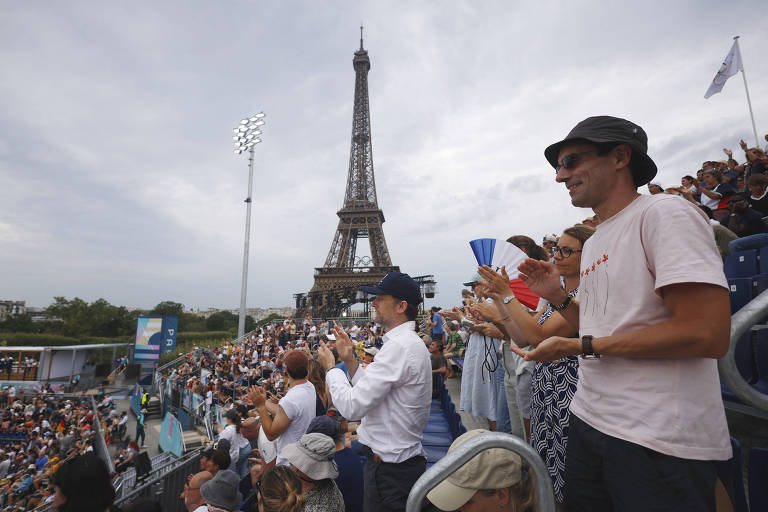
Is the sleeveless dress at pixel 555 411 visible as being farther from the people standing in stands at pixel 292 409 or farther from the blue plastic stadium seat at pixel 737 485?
the people standing in stands at pixel 292 409

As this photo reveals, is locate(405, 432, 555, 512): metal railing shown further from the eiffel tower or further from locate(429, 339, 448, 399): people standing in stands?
the eiffel tower

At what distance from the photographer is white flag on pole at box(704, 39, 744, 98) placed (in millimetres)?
10508

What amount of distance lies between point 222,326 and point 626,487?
7511 centimetres

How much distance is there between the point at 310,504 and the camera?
86.6 inches

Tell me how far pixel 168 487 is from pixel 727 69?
1658 centimetres

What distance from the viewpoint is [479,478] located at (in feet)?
4.42

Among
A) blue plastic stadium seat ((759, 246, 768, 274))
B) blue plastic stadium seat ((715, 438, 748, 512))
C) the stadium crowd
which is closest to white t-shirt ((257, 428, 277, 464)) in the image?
the stadium crowd

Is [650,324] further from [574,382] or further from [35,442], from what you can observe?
[35,442]

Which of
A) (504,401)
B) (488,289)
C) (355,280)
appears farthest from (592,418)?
(355,280)

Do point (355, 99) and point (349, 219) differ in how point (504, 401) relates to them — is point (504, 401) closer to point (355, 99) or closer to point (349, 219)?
point (349, 219)

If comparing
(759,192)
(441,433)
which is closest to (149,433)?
(441,433)

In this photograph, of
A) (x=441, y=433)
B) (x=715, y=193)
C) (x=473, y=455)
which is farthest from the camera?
(x=715, y=193)

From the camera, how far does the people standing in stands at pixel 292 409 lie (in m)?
3.06

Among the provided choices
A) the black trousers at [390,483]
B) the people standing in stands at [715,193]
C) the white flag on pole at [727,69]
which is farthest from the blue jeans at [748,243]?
the white flag on pole at [727,69]
